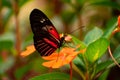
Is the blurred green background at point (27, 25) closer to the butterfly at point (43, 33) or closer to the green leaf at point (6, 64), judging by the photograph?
the green leaf at point (6, 64)

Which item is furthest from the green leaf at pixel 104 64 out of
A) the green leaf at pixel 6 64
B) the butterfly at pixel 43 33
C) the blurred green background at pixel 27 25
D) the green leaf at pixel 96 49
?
the green leaf at pixel 6 64

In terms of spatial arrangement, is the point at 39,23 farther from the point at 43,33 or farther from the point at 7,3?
the point at 7,3

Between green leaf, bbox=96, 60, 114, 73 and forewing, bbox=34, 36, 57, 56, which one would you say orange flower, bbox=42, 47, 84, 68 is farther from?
green leaf, bbox=96, 60, 114, 73

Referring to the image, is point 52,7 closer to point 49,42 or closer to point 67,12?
point 67,12

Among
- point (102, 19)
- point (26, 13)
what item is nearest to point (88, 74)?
point (102, 19)

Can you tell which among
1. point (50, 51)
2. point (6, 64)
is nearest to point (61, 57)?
point (50, 51)

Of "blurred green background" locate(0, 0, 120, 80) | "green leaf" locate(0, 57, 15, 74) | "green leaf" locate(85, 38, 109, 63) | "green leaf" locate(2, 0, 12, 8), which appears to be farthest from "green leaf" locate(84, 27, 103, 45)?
"green leaf" locate(2, 0, 12, 8)
